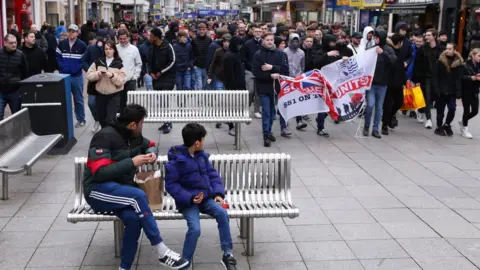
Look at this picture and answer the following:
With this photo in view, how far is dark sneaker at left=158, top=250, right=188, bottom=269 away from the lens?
5.23 metres

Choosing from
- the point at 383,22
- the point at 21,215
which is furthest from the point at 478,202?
the point at 383,22

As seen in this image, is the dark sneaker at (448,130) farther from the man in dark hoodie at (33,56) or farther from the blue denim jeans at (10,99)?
the blue denim jeans at (10,99)

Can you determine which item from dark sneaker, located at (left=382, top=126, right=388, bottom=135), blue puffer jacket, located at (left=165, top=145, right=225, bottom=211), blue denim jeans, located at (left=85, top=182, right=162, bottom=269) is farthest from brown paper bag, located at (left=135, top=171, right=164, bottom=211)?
dark sneaker, located at (left=382, top=126, right=388, bottom=135)

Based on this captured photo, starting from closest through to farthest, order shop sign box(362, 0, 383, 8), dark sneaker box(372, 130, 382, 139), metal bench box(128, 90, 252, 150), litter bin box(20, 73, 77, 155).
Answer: litter bin box(20, 73, 77, 155), metal bench box(128, 90, 252, 150), dark sneaker box(372, 130, 382, 139), shop sign box(362, 0, 383, 8)

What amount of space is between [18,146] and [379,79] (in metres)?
5.92

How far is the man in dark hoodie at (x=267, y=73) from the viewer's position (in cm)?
1082

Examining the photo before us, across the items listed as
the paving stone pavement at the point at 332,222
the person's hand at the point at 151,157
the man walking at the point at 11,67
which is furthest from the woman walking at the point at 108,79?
the person's hand at the point at 151,157

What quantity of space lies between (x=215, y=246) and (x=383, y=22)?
2643 cm

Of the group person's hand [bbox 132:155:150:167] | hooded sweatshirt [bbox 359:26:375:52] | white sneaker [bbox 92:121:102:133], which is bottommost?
white sneaker [bbox 92:121:102:133]

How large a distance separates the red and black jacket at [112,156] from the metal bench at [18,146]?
2434 mm

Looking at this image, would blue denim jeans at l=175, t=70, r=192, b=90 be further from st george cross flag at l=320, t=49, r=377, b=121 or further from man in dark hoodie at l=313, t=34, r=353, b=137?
st george cross flag at l=320, t=49, r=377, b=121

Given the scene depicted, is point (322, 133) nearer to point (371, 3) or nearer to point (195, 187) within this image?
point (195, 187)

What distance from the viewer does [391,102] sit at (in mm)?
11758

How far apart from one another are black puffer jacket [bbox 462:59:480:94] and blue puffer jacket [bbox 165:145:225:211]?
706 centimetres
